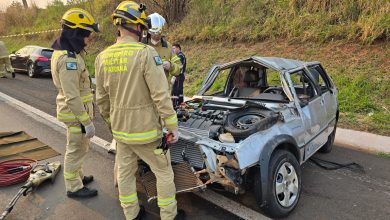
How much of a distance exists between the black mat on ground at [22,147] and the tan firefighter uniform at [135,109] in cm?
248

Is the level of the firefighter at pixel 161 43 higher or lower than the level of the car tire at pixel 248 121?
higher

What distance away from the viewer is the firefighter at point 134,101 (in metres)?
2.76

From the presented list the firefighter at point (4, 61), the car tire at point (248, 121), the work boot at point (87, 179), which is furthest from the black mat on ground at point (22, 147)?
the firefighter at point (4, 61)

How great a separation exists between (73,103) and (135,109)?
2.83 ft

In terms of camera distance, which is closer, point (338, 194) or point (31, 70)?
point (338, 194)

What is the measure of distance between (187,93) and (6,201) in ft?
19.9

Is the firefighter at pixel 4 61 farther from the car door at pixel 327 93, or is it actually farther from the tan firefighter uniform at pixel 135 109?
→ the car door at pixel 327 93

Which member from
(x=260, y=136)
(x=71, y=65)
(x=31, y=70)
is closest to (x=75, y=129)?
(x=71, y=65)

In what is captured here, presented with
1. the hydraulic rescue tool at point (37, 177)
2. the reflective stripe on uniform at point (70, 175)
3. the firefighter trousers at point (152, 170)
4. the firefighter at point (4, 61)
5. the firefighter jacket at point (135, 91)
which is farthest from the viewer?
the firefighter at point (4, 61)

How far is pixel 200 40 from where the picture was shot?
12.8 meters

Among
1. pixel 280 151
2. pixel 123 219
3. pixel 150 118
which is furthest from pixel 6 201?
pixel 280 151

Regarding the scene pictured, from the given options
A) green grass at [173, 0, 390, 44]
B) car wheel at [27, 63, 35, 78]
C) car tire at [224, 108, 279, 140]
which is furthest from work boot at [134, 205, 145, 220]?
car wheel at [27, 63, 35, 78]

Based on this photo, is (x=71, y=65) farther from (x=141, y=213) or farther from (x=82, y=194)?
(x=141, y=213)

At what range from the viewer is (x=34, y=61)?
13.4m
